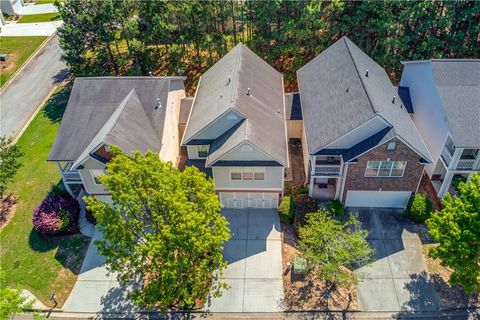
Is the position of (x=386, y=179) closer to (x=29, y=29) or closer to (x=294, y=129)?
(x=294, y=129)

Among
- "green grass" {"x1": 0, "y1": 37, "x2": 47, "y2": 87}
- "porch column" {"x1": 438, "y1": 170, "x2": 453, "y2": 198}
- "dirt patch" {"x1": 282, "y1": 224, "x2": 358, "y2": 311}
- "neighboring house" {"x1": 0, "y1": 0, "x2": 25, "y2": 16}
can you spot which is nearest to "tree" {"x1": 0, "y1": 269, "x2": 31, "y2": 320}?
"dirt patch" {"x1": 282, "y1": 224, "x2": 358, "y2": 311}

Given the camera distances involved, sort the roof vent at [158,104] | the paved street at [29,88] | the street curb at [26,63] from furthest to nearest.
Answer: the street curb at [26,63] → the paved street at [29,88] → the roof vent at [158,104]

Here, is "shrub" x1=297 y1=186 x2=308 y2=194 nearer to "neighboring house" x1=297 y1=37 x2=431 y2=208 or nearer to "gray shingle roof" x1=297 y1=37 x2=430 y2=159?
"neighboring house" x1=297 y1=37 x2=431 y2=208

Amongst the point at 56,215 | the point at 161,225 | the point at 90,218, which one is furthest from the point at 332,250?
the point at 56,215

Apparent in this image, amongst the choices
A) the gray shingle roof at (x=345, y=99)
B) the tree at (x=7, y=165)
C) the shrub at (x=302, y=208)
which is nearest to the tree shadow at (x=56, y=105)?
the tree at (x=7, y=165)

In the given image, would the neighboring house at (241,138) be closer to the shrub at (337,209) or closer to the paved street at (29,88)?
the shrub at (337,209)

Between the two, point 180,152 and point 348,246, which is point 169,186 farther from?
point 180,152
